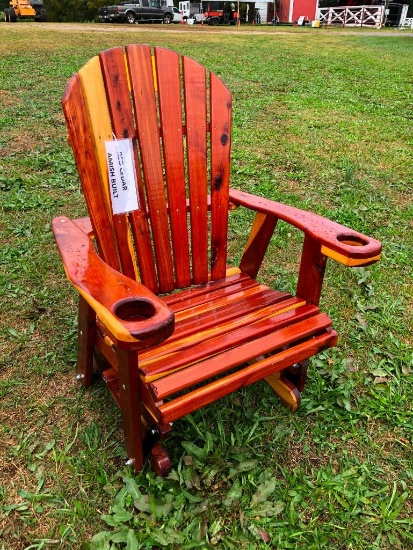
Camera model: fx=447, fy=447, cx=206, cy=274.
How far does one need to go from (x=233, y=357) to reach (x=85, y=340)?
65cm

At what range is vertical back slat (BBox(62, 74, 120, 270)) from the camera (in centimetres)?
147

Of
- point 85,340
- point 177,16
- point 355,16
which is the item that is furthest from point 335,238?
point 355,16

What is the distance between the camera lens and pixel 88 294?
44.9 inches

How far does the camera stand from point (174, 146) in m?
1.81

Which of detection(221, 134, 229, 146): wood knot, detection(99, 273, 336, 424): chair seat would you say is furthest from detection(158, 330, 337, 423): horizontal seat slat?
detection(221, 134, 229, 146): wood knot

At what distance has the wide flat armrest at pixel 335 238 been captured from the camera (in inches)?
57.0

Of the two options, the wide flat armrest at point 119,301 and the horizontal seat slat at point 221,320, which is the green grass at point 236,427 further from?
the wide flat armrest at point 119,301

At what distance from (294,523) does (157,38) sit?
14.3m

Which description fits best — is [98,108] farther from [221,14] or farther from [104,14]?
[221,14]

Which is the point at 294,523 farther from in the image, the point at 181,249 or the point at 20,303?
the point at 20,303

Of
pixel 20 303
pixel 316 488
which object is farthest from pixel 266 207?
pixel 20 303

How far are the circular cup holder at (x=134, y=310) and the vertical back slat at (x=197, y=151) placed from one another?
885 millimetres

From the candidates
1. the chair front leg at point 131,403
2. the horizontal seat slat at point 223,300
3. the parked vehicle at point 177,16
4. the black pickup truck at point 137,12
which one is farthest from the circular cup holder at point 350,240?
the parked vehicle at point 177,16

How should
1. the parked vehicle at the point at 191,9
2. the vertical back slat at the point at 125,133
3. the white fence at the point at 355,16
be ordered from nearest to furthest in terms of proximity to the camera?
the vertical back slat at the point at 125,133 → the white fence at the point at 355,16 → the parked vehicle at the point at 191,9
